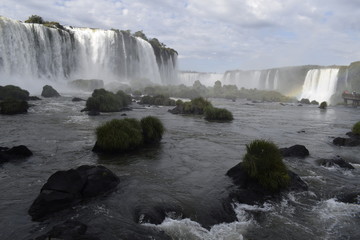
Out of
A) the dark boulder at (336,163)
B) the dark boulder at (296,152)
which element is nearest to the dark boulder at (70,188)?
the dark boulder at (296,152)

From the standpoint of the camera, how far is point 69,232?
607 cm

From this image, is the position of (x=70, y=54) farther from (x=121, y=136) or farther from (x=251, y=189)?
(x=251, y=189)

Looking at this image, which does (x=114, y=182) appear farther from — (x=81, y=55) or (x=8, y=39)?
(x=81, y=55)

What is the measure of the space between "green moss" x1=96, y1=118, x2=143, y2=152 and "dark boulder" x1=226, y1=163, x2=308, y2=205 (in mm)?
5698

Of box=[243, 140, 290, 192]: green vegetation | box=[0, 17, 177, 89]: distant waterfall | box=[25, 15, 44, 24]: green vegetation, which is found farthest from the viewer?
box=[25, 15, 44, 24]: green vegetation

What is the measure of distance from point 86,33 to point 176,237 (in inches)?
3061

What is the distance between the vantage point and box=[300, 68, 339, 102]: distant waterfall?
8744 cm

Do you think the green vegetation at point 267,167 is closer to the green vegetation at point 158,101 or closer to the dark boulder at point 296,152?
the dark boulder at point 296,152

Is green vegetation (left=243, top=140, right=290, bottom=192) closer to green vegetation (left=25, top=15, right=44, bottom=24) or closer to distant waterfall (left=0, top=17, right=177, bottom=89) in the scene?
distant waterfall (left=0, top=17, right=177, bottom=89)

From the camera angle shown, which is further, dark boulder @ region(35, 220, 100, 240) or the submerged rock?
the submerged rock

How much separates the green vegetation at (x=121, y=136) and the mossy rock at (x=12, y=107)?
1535cm

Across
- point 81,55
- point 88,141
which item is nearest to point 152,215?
point 88,141

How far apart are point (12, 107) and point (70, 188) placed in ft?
69.9

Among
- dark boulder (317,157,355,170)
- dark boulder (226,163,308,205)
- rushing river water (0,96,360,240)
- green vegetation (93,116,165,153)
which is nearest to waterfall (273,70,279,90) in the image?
rushing river water (0,96,360,240)
